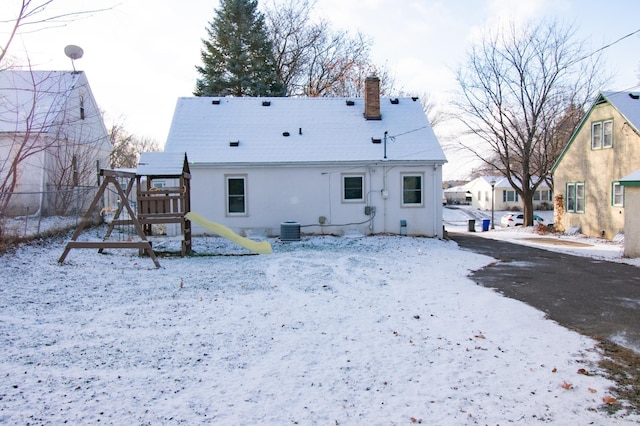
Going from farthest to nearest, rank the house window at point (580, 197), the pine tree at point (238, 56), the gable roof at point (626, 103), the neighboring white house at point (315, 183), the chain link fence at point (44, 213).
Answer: the pine tree at point (238, 56), the house window at point (580, 197), the gable roof at point (626, 103), the neighboring white house at point (315, 183), the chain link fence at point (44, 213)

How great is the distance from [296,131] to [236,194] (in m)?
3.73

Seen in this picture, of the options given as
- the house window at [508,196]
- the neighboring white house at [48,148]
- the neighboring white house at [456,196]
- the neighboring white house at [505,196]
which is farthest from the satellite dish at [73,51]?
the neighboring white house at [456,196]

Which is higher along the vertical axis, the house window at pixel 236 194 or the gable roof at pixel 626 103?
the gable roof at pixel 626 103

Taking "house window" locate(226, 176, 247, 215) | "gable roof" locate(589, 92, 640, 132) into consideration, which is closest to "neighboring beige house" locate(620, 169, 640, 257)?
"gable roof" locate(589, 92, 640, 132)

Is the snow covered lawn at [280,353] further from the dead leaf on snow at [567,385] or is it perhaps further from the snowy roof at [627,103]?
the snowy roof at [627,103]

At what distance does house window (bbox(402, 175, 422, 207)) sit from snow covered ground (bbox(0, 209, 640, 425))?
8.13m

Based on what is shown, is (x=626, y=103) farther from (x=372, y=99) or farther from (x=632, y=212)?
(x=372, y=99)

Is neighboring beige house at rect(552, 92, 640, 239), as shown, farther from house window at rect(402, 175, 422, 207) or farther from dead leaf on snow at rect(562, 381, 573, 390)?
dead leaf on snow at rect(562, 381, 573, 390)

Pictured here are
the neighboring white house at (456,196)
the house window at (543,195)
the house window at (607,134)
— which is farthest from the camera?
the neighboring white house at (456,196)

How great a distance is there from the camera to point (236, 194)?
1681cm

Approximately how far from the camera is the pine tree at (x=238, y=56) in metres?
32.4

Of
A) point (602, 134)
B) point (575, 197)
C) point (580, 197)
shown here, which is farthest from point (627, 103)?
point (575, 197)

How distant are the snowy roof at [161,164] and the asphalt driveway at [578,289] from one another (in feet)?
26.9

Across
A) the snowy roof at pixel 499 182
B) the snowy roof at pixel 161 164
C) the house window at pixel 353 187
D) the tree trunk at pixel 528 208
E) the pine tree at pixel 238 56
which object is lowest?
the tree trunk at pixel 528 208
